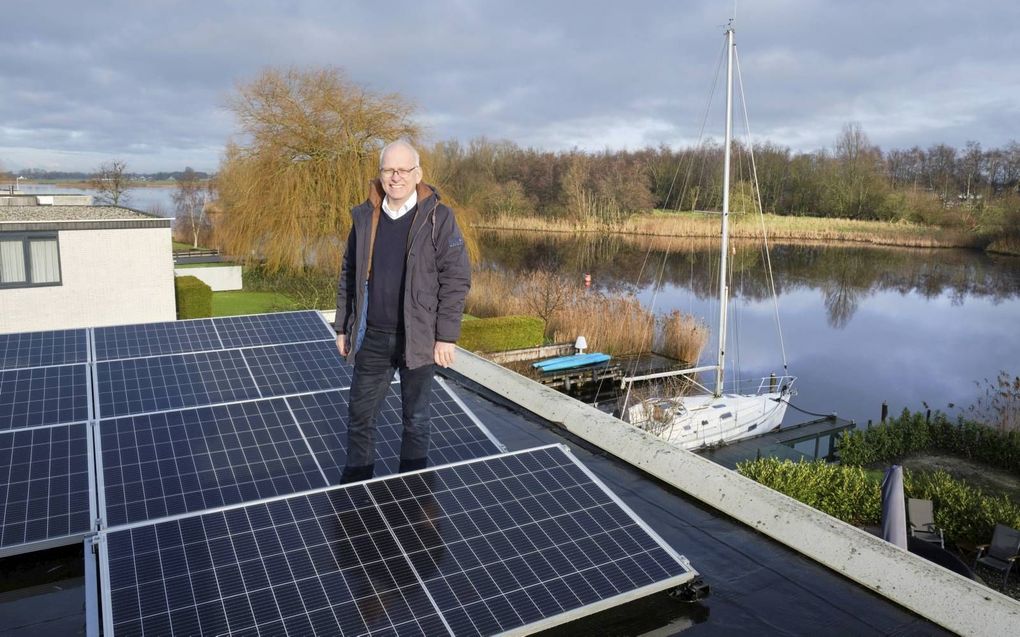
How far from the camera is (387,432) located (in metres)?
4.43

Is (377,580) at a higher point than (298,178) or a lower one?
lower

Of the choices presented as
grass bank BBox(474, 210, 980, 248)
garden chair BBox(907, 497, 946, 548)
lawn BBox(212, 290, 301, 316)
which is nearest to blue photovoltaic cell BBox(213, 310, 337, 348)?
garden chair BBox(907, 497, 946, 548)

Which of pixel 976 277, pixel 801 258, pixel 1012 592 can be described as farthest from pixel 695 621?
pixel 801 258

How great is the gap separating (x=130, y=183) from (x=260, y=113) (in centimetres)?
3774

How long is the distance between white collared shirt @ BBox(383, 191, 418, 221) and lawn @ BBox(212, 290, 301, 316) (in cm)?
1595

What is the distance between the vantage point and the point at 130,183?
2112 inches

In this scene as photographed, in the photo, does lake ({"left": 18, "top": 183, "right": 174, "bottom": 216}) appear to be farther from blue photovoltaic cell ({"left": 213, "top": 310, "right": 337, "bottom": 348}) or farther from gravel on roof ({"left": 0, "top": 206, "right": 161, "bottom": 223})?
blue photovoltaic cell ({"left": 213, "top": 310, "right": 337, "bottom": 348})

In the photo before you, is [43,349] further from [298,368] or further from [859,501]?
[859,501]

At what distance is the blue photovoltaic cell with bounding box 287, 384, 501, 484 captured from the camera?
13.5ft

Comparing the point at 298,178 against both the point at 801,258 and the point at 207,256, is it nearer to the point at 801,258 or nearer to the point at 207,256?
the point at 207,256

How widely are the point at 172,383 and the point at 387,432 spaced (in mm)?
1930

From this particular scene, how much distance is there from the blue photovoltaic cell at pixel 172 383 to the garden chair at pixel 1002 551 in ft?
19.8

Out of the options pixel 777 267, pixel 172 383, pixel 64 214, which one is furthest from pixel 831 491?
pixel 777 267

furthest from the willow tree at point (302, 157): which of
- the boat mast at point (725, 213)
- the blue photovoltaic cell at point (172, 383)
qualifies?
the blue photovoltaic cell at point (172, 383)
